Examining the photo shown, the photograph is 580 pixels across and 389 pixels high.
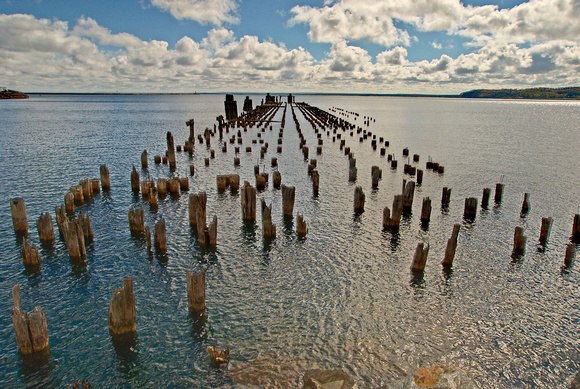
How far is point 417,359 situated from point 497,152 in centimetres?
3717

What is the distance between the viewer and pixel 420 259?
1345 cm

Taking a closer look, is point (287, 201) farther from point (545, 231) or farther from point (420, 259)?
point (545, 231)

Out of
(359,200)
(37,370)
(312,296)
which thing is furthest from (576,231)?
(37,370)

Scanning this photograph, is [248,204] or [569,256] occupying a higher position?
[248,204]

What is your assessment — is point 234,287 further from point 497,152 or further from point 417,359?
point 497,152

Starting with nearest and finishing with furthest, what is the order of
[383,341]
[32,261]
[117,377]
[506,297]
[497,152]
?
1. [117,377]
2. [383,341]
3. [506,297]
4. [32,261]
5. [497,152]

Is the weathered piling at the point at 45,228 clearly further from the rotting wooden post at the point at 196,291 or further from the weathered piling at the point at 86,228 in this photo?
the rotting wooden post at the point at 196,291

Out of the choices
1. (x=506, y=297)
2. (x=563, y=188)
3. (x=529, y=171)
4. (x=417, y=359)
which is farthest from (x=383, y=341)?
(x=529, y=171)

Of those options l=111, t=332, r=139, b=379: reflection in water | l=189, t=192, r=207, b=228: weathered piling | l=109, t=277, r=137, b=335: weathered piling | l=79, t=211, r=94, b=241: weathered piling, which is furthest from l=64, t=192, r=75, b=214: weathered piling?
l=111, t=332, r=139, b=379: reflection in water

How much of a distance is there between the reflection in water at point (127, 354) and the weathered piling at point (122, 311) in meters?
0.17

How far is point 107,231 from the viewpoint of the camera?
54.6 ft

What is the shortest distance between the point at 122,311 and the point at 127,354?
106 centimetres

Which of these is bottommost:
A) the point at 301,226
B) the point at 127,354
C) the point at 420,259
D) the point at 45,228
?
the point at 127,354

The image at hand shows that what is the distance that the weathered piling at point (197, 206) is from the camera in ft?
52.4
